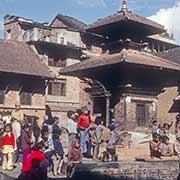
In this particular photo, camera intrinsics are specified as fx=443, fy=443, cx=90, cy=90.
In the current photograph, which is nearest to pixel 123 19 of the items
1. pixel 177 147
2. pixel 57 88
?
pixel 177 147

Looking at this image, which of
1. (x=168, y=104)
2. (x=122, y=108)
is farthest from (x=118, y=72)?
(x=168, y=104)

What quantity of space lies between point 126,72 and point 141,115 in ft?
8.16

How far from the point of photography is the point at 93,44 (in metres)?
44.3

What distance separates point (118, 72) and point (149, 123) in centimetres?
326

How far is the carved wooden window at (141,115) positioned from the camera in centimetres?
2235

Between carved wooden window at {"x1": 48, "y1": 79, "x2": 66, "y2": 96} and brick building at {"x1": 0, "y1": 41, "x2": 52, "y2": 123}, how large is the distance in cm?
292

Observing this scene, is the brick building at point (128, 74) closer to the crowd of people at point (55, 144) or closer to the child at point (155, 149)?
the crowd of people at point (55, 144)

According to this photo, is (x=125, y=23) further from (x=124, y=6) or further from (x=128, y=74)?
(x=128, y=74)

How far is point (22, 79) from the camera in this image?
3234cm

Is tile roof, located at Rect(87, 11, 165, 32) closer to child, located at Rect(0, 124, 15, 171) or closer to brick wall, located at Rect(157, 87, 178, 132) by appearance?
brick wall, located at Rect(157, 87, 178, 132)

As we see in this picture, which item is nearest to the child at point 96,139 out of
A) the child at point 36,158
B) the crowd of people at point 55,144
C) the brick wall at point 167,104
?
the crowd of people at point 55,144

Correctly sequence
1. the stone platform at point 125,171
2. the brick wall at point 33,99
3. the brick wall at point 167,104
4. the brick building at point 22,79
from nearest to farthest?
the stone platform at point 125,171, the brick wall at point 167,104, the brick building at point 22,79, the brick wall at point 33,99

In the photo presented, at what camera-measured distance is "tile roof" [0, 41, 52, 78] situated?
31.8 metres

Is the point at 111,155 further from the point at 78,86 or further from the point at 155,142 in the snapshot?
the point at 78,86
